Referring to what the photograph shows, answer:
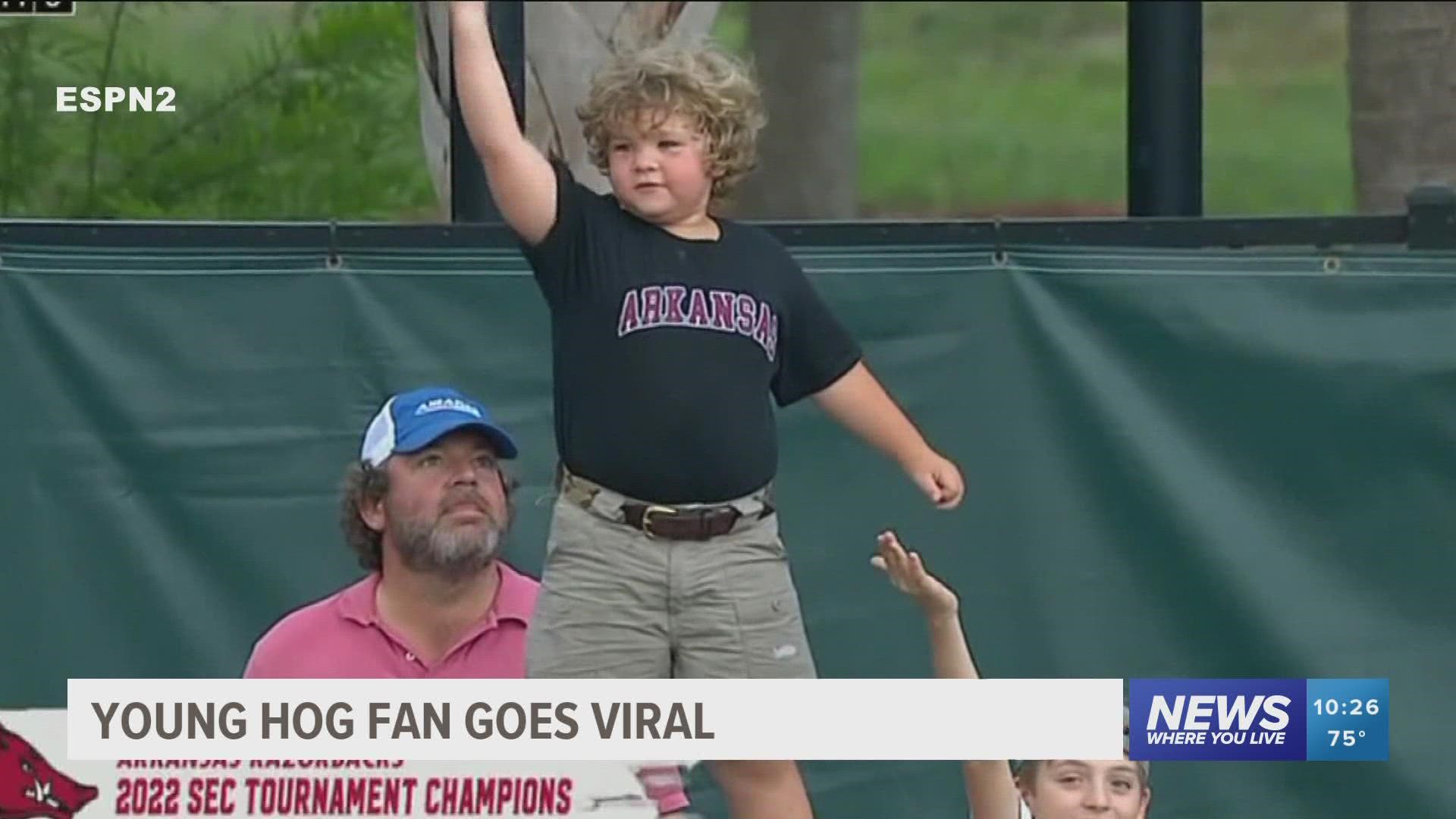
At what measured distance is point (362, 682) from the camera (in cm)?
459

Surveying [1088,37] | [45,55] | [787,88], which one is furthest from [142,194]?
[1088,37]

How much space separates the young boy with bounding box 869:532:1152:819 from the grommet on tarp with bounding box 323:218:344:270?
1.08 meters

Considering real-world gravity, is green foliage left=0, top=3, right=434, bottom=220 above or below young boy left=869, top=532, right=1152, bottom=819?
above

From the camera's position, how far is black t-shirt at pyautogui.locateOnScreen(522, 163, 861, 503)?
4.29 m

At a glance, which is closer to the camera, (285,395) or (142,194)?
(285,395)

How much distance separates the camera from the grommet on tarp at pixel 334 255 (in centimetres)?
482

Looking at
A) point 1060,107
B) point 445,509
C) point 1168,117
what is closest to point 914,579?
point 445,509

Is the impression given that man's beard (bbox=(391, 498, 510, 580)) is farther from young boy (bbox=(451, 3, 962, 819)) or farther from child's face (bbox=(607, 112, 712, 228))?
child's face (bbox=(607, 112, 712, 228))

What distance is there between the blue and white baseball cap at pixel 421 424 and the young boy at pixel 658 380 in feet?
0.88

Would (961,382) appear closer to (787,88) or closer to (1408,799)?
(1408,799)

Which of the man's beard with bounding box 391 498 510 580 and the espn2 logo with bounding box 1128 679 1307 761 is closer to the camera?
the man's beard with bounding box 391 498 510 580

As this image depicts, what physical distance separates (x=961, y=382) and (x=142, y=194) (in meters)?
4.33

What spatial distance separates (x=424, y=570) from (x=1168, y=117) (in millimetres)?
2371

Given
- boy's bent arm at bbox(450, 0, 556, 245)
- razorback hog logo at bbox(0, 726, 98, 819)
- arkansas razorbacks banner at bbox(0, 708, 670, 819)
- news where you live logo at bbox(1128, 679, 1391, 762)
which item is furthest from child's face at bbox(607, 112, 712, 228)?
razorback hog logo at bbox(0, 726, 98, 819)
